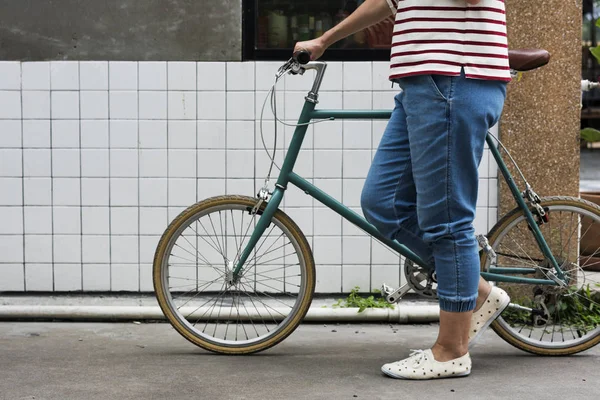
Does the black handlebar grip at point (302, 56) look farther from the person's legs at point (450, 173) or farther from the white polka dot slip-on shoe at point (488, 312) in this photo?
the white polka dot slip-on shoe at point (488, 312)

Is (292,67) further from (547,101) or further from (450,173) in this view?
(547,101)

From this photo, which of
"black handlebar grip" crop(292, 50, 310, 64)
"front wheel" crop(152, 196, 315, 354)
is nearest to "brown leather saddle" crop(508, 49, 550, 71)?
"black handlebar grip" crop(292, 50, 310, 64)

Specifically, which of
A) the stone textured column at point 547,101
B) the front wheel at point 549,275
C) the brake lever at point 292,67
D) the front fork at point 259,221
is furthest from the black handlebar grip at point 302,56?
the stone textured column at point 547,101

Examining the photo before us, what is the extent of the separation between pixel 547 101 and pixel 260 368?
7.25 ft

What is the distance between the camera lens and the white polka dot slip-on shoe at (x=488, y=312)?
4.23m

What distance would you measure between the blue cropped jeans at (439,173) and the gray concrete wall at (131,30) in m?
1.69

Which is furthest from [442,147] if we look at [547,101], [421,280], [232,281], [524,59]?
[547,101]

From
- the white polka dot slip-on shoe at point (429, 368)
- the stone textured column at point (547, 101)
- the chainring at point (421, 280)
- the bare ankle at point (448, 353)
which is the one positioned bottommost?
the white polka dot slip-on shoe at point (429, 368)

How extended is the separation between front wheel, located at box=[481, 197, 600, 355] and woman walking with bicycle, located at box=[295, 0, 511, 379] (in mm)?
317

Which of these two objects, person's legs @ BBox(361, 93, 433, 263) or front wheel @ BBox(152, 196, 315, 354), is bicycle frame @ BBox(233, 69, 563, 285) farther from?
person's legs @ BBox(361, 93, 433, 263)

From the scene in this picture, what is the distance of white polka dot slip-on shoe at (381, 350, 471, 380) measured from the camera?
409cm

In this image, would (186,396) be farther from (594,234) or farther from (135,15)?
(135,15)

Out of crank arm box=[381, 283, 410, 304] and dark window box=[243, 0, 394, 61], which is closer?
crank arm box=[381, 283, 410, 304]

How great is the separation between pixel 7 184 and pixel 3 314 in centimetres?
77
